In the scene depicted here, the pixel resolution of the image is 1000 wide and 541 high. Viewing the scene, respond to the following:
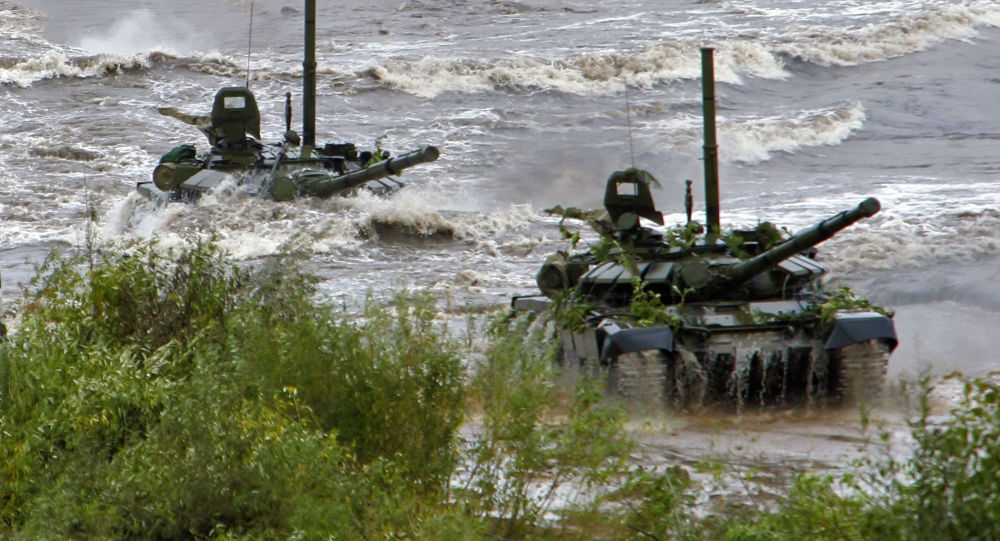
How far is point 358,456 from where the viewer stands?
25.2 feet

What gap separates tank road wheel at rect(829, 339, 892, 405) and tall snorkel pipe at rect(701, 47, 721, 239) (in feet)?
8.06

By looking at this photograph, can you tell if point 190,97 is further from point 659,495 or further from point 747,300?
point 659,495

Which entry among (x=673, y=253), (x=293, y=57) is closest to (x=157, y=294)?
(x=673, y=253)

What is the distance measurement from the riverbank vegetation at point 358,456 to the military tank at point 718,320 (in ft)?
6.23

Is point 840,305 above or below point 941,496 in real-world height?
above

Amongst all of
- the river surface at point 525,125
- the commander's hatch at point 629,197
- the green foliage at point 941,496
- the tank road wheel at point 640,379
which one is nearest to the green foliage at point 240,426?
the green foliage at point 941,496

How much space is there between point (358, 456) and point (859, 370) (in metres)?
4.59

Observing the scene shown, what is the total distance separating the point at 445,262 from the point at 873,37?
17.7 meters

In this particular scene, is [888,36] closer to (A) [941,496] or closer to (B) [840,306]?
(B) [840,306]

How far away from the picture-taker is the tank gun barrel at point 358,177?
1775 cm

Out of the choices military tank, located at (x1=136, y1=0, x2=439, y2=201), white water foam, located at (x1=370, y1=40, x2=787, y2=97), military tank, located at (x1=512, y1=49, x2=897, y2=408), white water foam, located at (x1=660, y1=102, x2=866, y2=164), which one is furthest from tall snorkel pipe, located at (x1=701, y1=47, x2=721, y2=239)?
white water foam, located at (x1=370, y1=40, x2=787, y2=97)

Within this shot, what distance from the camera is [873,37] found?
33156 millimetres

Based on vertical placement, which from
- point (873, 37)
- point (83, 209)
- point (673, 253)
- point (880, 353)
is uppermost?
point (873, 37)

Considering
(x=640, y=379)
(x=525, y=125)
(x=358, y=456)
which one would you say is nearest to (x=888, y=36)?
(x=525, y=125)
